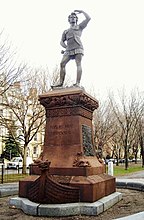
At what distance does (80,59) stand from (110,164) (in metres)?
15.9

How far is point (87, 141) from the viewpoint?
32.7 feet

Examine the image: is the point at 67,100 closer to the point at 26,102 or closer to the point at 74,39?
the point at 74,39

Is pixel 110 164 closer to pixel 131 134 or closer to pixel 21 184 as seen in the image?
pixel 21 184

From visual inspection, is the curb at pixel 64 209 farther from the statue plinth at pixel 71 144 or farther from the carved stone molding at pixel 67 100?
the carved stone molding at pixel 67 100

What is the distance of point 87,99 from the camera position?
33.0 feet

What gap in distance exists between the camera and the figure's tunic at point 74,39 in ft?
35.4

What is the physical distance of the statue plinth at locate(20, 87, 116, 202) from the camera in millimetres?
8773

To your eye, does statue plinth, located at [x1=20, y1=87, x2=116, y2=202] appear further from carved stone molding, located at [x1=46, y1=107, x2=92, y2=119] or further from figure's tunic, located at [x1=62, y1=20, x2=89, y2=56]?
figure's tunic, located at [x1=62, y1=20, x2=89, y2=56]

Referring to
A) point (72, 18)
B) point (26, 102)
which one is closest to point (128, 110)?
point (26, 102)

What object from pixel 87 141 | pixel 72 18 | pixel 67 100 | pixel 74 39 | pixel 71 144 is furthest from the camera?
pixel 72 18

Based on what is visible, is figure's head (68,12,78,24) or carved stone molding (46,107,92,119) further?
figure's head (68,12,78,24)

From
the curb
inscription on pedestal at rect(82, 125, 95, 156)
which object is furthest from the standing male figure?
the curb

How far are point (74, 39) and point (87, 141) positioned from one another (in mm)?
3438

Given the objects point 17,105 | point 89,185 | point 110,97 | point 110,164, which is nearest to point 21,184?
point 89,185
